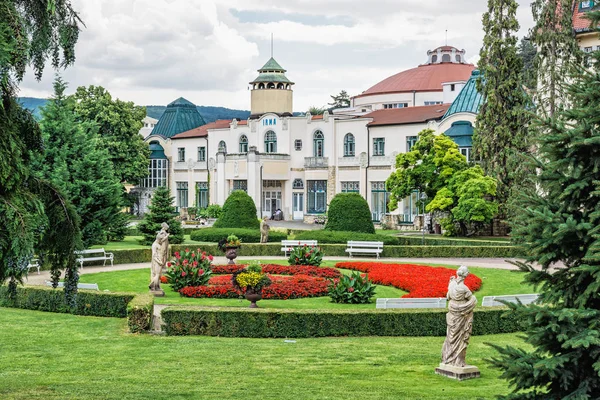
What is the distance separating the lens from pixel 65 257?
36.8 feet

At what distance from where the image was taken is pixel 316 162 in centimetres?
5912

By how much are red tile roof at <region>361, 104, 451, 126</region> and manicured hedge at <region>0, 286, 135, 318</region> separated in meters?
34.7

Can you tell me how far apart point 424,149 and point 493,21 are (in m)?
7.14

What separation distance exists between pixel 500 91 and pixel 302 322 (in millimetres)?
26854

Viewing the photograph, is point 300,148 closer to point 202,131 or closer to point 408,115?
point 408,115

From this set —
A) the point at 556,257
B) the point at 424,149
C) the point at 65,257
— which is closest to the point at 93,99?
the point at 424,149

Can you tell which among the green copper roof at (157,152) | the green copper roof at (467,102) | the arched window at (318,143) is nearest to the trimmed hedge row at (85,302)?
the green copper roof at (467,102)

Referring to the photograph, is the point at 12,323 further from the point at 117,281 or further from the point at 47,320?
the point at 117,281

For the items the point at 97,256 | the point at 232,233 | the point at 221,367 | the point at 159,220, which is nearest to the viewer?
the point at 221,367

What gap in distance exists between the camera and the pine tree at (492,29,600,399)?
8.04 metres

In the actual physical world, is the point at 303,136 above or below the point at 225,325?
above

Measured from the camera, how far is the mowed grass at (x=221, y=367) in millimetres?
12453

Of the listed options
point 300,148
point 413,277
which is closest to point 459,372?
point 413,277

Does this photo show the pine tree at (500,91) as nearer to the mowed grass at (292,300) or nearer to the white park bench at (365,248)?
the white park bench at (365,248)
